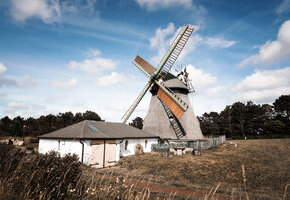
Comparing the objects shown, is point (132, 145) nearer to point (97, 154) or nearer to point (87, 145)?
point (97, 154)

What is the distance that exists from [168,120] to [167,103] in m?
2.85

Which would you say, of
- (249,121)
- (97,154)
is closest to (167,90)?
(97,154)

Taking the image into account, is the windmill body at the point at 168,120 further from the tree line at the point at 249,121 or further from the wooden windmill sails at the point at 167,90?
the tree line at the point at 249,121

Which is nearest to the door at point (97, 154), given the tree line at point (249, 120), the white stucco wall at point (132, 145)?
the white stucco wall at point (132, 145)

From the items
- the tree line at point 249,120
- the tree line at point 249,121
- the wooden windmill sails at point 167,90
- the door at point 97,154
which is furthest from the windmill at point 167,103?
the tree line at point 249,120

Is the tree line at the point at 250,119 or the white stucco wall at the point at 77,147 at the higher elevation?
the tree line at the point at 250,119

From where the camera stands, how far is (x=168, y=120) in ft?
86.2

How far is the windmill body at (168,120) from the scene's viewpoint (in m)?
25.4

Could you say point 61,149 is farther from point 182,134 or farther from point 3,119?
point 3,119

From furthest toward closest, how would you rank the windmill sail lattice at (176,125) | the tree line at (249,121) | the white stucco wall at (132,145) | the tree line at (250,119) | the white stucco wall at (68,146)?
1. the tree line at (250,119)
2. the tree line at (249,121)
3. the windmill sail lattice at (176,125)
4. the white stucco wall at (132,145)
5. the white stucco wall at (68,146)

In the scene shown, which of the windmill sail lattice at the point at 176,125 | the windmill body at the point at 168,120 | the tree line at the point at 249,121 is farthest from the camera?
the tree line at the point at 249,121

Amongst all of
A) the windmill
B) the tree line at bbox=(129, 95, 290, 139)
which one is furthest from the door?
the tree line at bbox=(129, 95, 290, 139)

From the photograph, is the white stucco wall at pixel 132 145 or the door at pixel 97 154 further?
the white stucco wall at pixel 132 145

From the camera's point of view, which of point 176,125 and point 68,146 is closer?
point 68,146
